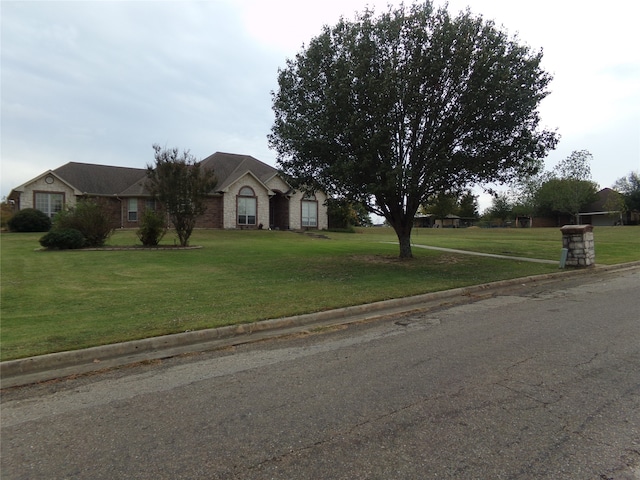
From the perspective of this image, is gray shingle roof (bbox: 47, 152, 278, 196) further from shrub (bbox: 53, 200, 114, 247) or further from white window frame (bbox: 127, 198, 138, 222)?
shrub (bbox: 53, 200, 114, 247)

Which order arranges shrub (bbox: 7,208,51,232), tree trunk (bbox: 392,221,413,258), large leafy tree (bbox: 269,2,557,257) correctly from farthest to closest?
shrub (bbox: 7,208,51,232) < tree trunk (bbox: 392,221,413,258) < large leafy tree (bbox: 269,2,557,257)

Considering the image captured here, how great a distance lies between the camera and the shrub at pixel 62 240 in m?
19.2

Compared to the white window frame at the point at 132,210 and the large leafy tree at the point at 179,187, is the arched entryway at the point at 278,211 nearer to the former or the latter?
the white window frame at the point at 132,210

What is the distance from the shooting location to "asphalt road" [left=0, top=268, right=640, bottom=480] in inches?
112

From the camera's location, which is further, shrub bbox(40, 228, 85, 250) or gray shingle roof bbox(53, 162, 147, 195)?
gray shingle roof bbox(53, 162, 147, 195)

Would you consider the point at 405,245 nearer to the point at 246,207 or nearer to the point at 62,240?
the point at 62,240

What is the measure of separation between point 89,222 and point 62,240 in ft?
5.13

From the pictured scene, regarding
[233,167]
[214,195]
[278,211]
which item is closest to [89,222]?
[214,195]

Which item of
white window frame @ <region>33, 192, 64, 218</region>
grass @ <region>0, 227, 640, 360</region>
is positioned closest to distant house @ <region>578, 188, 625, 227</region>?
grass @ <region>0, 227, 640, 360</region>

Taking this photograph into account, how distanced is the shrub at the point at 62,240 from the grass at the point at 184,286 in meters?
0.81

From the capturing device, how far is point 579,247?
14.5m

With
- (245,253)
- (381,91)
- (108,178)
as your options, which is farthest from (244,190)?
(381,91)

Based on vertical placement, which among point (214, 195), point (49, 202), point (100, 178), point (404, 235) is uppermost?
point (100, 178)

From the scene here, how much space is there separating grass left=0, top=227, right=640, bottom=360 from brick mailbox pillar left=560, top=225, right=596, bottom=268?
1.11 m
